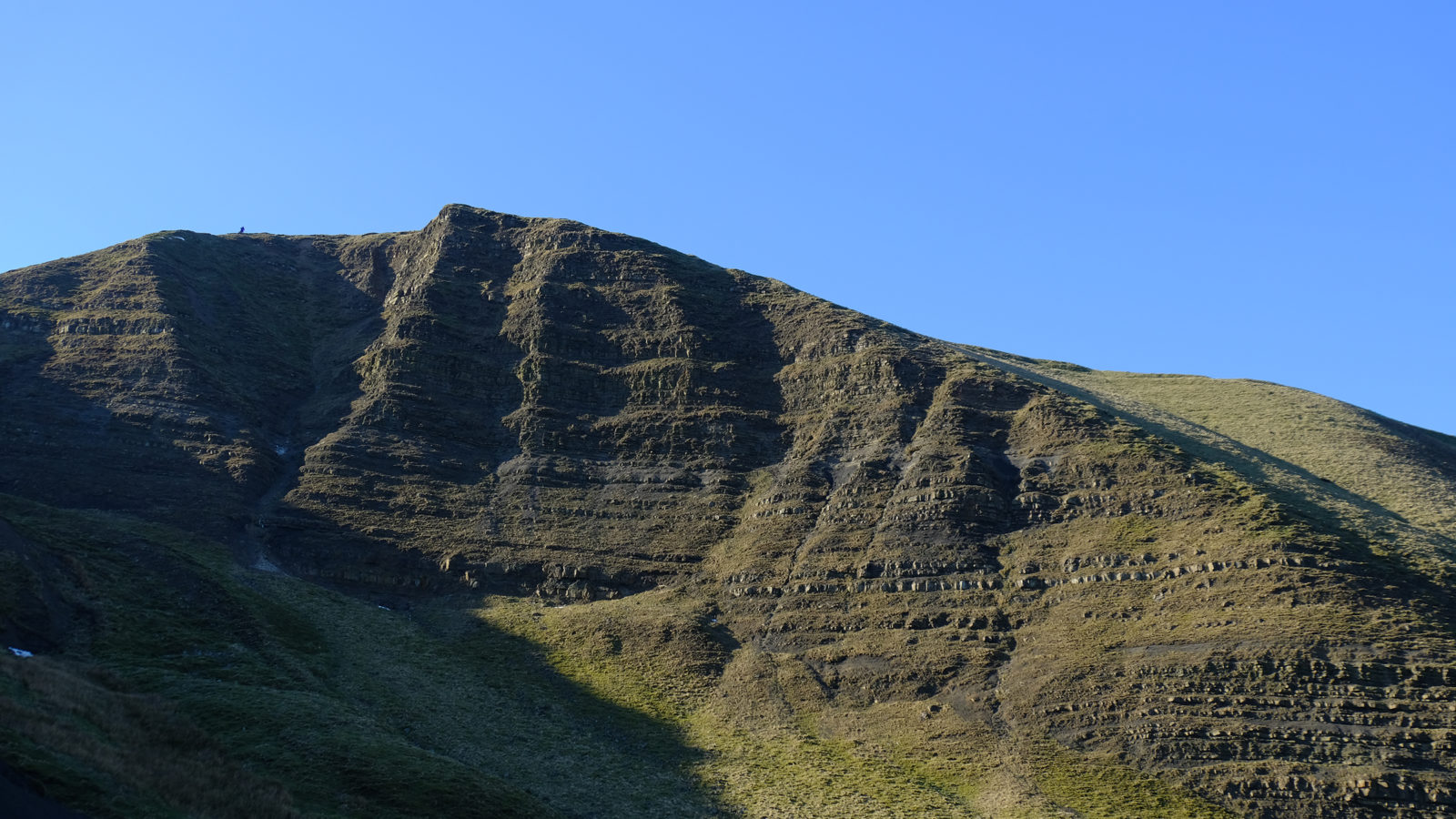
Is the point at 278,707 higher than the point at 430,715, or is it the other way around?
the point at 278,707

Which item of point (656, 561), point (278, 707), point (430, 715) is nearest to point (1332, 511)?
point (656, 561)

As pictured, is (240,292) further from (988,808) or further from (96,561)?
(988,808)

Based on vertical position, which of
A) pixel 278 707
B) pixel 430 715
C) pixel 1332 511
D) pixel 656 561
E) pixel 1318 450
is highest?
pixel 1318 450

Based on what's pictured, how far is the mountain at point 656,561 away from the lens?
44969 millimetres

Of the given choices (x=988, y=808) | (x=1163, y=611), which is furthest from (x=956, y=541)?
(x=988, y=808)

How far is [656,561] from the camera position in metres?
67.9

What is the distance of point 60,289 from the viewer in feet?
295

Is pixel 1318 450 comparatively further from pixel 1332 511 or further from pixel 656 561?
pixel 656 561

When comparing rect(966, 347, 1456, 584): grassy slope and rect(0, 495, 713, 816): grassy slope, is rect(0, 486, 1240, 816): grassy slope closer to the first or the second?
rect(0, 495, 713, 816): grassy slope

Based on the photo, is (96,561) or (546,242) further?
(546,242)

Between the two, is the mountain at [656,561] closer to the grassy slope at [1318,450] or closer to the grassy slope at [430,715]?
the grassy slope at [430,715]

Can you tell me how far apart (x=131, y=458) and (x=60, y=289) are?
26086 mm

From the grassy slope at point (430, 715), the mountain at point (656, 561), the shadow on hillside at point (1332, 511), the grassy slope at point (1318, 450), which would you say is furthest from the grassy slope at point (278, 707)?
the grassy slope at point (1318, 450)

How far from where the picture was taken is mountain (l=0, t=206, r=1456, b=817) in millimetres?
44969
